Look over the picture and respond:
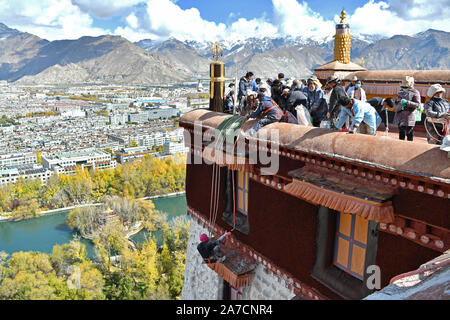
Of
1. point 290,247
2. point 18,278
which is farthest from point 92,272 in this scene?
point 290,247

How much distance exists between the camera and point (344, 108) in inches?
210

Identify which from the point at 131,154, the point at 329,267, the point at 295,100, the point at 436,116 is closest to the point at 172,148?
the point at 131,154

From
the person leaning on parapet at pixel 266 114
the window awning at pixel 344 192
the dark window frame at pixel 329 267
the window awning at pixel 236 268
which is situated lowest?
the window awning at pixel 236 268

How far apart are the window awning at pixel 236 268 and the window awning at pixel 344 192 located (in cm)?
217

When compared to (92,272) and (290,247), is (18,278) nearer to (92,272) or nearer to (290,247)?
(92,272)

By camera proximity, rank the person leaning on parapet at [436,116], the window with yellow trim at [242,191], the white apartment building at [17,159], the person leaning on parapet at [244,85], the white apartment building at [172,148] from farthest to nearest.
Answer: the white apartment building at [172,148] < the white apartment building at [17,159] < the person leaning on parapet at [244,85] < the window with yellow trim at [242,191] < the person leaning on parapet at [436,116]

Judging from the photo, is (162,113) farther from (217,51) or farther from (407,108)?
(407,108)

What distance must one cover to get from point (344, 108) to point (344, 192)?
1313mm

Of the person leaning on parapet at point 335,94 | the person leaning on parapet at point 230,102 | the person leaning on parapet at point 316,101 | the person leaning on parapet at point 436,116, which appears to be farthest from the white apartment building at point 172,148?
the person leaning on parapet at point 436,116

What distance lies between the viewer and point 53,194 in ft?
211

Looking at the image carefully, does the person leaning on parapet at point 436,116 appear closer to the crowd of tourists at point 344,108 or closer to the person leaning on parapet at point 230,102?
the crowd of tourists at point 344,108

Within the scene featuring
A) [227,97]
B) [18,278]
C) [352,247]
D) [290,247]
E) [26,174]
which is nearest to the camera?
[352,247]

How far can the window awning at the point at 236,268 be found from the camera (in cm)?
684
